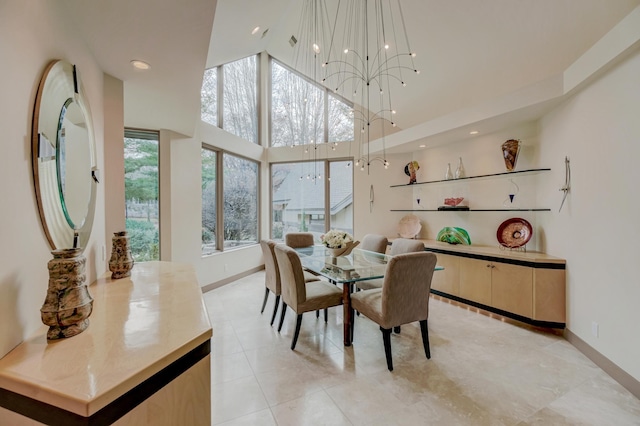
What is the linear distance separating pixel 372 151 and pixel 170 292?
14.6 ft

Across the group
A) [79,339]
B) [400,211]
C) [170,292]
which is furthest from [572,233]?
[79,339]

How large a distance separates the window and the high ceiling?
1.89m

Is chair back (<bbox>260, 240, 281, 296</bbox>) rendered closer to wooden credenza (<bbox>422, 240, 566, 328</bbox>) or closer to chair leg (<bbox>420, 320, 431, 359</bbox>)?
chair leg (<bbox>420, 320, 431, 359</bbox>)

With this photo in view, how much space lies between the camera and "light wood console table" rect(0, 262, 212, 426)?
0.73 meters

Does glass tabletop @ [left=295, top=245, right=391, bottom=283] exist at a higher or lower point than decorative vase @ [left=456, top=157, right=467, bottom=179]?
lower

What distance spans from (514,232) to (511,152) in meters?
1.06

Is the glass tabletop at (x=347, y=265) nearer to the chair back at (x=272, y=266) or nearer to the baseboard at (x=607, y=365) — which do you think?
the chair back at (x=272, y=266)

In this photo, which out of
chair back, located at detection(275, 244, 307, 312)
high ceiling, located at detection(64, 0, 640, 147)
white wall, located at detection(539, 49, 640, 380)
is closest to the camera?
high ceiling, located at detection(64, 0, 640, 147)

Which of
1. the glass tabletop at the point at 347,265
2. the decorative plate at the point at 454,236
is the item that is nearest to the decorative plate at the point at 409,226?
the decorative plate at the point at 454,236

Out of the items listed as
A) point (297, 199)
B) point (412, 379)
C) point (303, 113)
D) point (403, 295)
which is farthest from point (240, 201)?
point (412, 379)

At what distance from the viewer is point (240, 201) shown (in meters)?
5.41

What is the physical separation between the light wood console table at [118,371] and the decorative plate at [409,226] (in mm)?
4205

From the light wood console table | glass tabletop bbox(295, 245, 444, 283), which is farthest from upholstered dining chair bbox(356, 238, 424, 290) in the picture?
the light wood console table

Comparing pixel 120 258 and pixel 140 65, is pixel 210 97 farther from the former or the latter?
pixel 120 258
